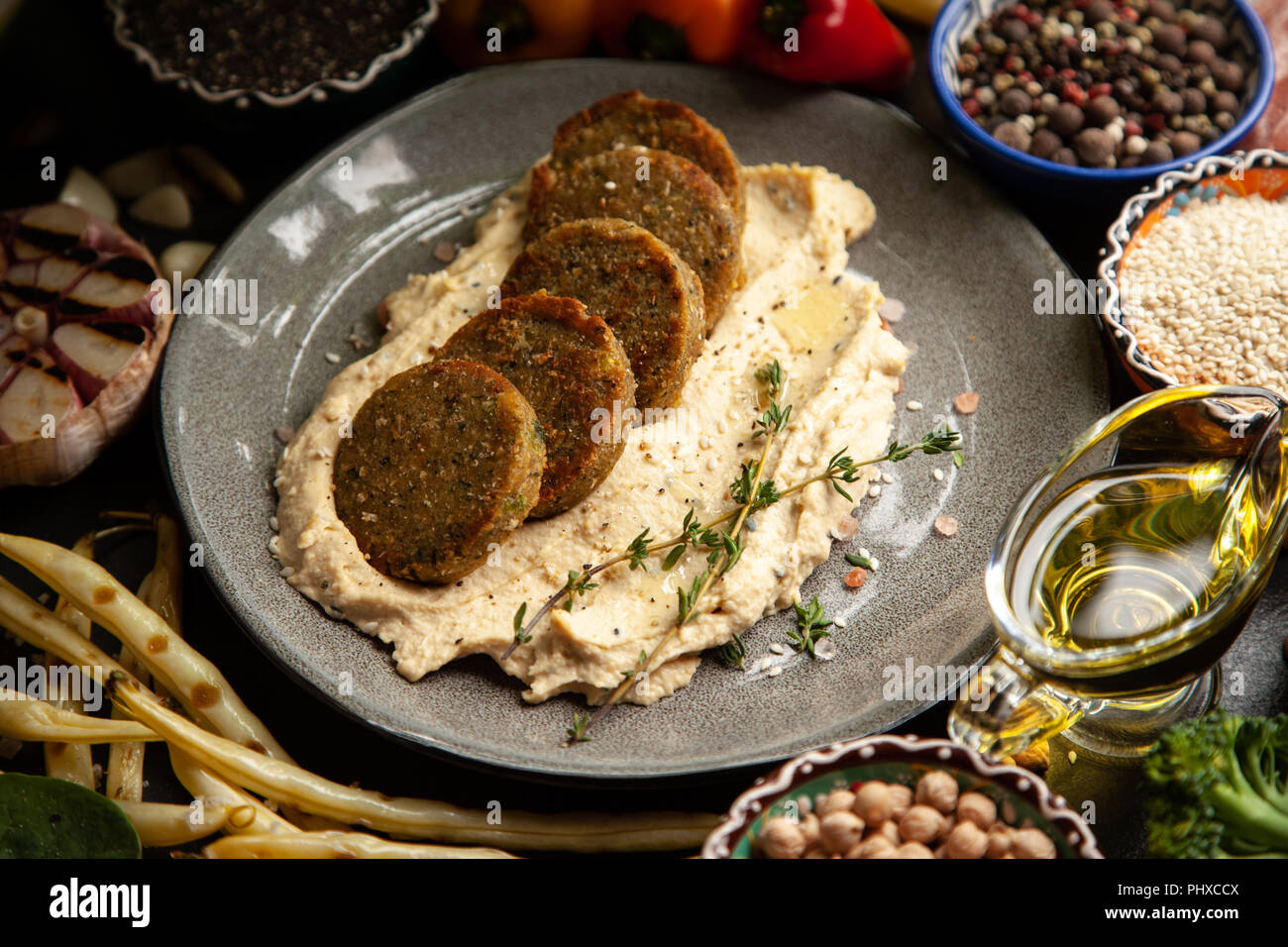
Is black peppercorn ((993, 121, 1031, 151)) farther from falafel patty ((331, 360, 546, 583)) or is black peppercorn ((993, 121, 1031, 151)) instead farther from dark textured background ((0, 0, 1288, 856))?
falafel patty ((331, 360, 546, 583))

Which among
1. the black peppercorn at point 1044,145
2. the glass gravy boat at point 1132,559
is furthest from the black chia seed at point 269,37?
the glass gravy boat at point 1132,559

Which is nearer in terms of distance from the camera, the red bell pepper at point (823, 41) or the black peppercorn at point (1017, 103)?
the black peppercorn at point (1017, 103)

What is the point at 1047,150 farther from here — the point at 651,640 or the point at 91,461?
the point at 91,461

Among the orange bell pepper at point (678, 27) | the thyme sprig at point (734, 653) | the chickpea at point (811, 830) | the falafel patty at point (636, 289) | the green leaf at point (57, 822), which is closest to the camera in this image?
the chickpea at point (811, 830)

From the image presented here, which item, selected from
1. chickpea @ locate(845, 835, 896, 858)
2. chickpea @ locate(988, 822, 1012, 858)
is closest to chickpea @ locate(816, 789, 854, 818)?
chickpea @ locate(845, 835, 896, 858)

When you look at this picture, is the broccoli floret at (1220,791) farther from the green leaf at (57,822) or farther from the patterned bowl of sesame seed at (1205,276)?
the green leaf at (57,822)

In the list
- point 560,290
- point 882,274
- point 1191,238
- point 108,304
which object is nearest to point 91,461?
point 108,304

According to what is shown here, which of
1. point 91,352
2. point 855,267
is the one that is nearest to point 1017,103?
point 855,267

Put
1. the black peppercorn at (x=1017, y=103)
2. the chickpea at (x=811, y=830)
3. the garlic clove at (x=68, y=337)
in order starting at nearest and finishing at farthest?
1. the chickpea at (x=811, y=830)
2. the garlic clove at (x=68, y=337)
3. the black peppercorn at (x=1017, y=103)
